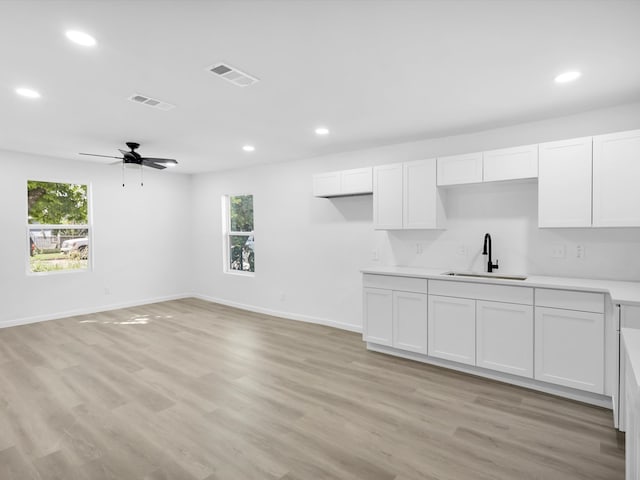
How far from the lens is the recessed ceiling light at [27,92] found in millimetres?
2873

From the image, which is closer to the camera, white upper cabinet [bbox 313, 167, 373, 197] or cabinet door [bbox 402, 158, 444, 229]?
cabinet door [bbox 402, 158, 444, 229]

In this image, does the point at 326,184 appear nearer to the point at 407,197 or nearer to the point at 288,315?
the point at 407,197

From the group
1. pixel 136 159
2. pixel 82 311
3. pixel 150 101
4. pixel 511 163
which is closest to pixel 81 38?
pixel 150 101

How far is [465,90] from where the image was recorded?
2.89 metres

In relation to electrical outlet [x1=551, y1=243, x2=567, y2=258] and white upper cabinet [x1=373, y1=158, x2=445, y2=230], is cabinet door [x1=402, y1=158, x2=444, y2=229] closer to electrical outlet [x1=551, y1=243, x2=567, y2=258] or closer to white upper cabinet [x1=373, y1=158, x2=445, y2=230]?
white upper cabinet [x1=373, y1=158, x2=445, y2=230]

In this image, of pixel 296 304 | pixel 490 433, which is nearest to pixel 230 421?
pixel 490 433

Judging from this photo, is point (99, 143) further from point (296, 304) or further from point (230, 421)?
point (230, 421)

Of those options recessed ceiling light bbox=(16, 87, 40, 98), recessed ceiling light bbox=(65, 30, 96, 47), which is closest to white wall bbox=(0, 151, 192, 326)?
recessed ceiling light bbox=(16, 87, 40, 98)

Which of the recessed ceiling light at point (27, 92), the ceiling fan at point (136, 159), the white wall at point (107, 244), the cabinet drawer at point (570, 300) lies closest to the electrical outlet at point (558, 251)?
the cabinet drawer at point (570, 300)

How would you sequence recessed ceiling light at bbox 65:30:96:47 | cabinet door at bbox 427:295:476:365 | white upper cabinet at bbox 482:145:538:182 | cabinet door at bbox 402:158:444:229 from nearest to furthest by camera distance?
recessed ceiling light at bbox 65:30:96:47, white upper cabinet at bbox 482:145:538:182, cabinet door at bbox 427:295:476:365, cabinet door at bbox 402:158:444:229

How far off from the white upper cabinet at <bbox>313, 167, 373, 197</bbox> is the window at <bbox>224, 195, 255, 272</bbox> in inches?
80.0

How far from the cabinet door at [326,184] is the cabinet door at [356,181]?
8 cm

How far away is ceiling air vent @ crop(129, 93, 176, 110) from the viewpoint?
10.0 feet

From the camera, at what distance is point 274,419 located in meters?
2.77
